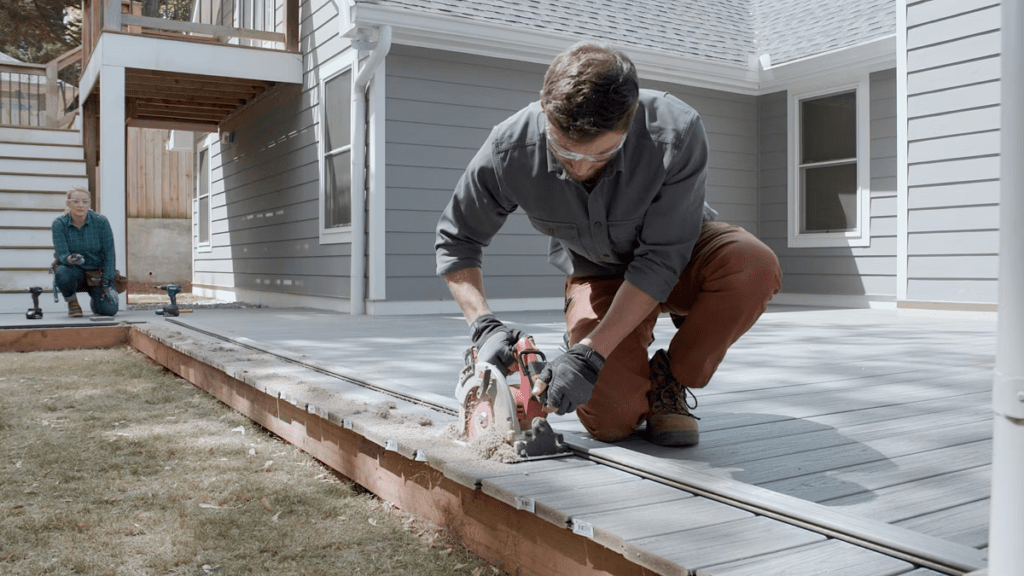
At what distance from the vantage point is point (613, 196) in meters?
1.96

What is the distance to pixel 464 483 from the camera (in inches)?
71.4

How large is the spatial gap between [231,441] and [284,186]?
6589 millimetres

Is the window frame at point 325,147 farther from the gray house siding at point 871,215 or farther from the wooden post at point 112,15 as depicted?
the gray house siding at point 871,215

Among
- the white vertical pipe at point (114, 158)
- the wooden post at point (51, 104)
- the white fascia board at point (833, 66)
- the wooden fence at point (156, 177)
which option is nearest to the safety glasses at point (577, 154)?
the white vertical pipe at point (114, 158)

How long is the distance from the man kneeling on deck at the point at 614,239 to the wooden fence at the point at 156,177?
1500 centimetres

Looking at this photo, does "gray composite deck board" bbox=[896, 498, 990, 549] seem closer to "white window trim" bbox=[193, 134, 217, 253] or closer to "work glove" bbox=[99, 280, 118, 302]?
"work glove" bbox=[99, 280, 118, 302]

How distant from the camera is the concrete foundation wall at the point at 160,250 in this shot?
50.8 feet

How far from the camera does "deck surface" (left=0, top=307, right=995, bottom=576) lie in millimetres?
1382

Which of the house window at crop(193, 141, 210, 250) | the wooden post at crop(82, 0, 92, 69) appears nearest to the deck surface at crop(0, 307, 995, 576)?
the wooden post at crop(82, 0, 92, 69)

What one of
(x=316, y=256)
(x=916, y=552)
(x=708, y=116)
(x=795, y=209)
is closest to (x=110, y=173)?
(x=316, y=256)

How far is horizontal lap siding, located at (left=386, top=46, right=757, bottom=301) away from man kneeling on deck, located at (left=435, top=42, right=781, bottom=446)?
5.09 meters

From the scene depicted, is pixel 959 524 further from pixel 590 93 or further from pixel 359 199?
pixel 359 199

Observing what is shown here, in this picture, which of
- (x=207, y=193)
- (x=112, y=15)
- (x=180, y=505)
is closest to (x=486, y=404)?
(x=180, y=505)

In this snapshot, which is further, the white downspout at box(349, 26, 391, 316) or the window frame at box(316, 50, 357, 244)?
the window frame at box(316, 50, 357, 244)
